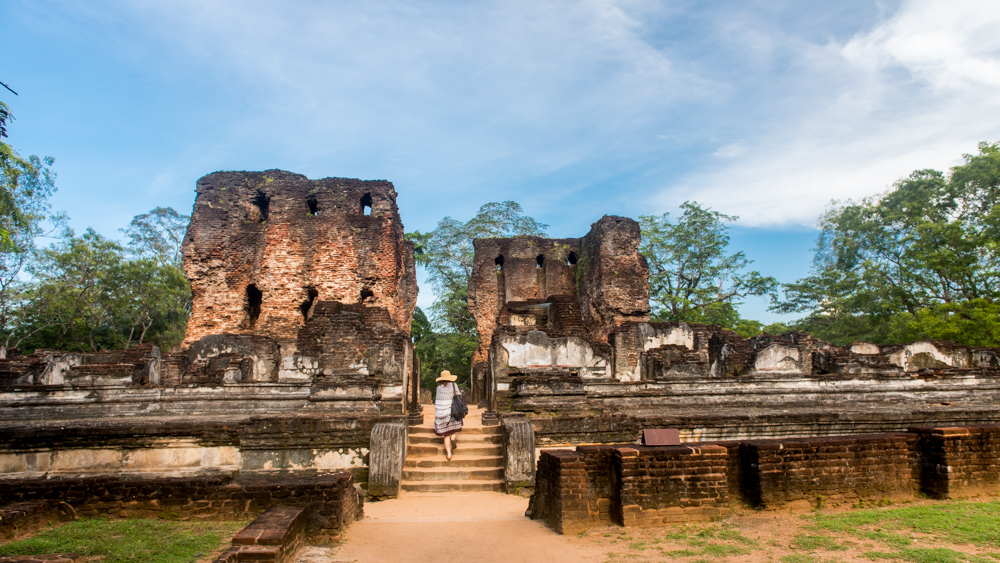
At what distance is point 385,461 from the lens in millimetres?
6988

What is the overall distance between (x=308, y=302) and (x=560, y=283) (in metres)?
11.2

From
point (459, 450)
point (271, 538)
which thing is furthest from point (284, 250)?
point (271, 538)

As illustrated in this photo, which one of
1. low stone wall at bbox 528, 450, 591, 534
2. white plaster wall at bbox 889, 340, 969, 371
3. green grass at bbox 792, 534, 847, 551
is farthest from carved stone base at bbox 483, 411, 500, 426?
white plaster wall at bbox 889, 340, 969, 371

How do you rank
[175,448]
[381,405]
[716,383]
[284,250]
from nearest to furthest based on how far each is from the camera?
[175,448] < [381,405] < [716,383] < [284,250]

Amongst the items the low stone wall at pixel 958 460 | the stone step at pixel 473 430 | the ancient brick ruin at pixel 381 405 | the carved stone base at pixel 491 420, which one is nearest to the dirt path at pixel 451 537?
the ancient brick ruin at pixel 381 405

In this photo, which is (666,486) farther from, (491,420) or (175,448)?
(175,448)

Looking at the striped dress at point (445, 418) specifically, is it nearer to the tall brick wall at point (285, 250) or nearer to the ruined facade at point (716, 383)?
the ruined facade at point (716, 383)

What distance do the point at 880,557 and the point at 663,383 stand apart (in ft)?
21.4

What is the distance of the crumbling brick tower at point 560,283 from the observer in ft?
62.4

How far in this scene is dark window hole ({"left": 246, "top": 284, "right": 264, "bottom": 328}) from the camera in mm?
18734

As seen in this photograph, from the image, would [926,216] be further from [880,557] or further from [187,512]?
[187,512]

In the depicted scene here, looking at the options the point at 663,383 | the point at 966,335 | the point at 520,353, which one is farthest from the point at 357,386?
the point at 966,335

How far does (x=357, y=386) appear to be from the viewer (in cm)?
926

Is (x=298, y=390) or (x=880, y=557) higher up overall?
(x=298, y=390)
